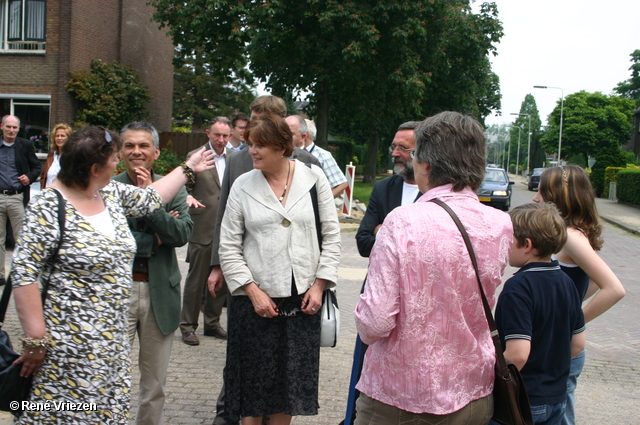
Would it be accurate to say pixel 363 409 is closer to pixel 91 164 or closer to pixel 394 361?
pixel 394 361

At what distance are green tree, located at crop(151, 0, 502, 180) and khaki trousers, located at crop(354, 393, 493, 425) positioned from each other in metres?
20.9

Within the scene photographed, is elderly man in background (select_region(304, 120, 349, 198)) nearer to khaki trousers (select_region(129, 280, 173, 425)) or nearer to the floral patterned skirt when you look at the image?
the floral patterned skirt

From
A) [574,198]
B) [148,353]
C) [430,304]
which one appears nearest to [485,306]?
[430,304]

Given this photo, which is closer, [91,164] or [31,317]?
[31,317]

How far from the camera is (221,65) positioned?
2467 centimetres

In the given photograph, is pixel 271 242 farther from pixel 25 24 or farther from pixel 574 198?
pixel 25 24

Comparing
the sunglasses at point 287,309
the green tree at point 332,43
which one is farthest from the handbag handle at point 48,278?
Result: the green tree at point 332,43

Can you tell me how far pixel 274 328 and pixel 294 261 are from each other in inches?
16.1

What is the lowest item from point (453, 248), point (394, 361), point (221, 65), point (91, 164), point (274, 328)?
point (274, 328)

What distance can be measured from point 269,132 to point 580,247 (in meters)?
1.76

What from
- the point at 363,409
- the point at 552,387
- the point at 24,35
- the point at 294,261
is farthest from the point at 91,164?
the point at 24,35

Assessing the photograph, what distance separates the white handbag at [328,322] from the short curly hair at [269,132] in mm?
945

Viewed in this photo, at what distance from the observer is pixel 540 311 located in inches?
97.5

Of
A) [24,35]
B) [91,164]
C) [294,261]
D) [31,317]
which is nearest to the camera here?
[31,317]
